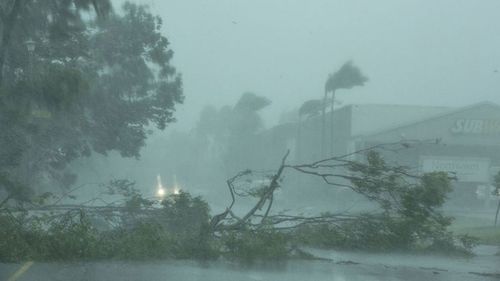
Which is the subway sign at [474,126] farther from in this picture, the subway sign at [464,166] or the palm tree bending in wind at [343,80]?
the palm tree bending in wind at [343,80]

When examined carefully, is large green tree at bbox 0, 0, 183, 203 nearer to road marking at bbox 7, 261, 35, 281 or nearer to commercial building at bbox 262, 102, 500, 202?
road marking at bbox 7, 261, 35, 281

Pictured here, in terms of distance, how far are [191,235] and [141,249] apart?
1.16 m

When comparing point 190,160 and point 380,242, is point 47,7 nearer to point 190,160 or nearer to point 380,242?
point 380,242

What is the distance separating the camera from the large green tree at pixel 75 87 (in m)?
14.8

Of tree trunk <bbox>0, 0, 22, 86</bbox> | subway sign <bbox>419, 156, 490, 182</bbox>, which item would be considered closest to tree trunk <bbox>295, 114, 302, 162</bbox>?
subway sign <bbox>419, 156, 490, 182</bbox>

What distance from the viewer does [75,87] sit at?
14258 millimetres

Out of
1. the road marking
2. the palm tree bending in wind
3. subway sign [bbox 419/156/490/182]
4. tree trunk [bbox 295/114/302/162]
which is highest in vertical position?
the palm tree bending in wind

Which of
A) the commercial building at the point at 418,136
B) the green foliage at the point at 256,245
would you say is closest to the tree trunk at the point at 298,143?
the commercial building at the point at 418,136

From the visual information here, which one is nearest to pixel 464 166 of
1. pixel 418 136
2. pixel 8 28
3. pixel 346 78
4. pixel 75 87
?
pixel 418 136

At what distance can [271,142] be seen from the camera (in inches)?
1848

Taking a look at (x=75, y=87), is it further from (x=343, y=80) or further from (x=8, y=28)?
(x=343, y=80)

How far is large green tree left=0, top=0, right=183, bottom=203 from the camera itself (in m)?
14.8

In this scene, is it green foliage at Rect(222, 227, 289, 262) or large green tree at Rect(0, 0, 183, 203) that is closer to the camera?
green foliage at Rect(222, 227, 289, 262)

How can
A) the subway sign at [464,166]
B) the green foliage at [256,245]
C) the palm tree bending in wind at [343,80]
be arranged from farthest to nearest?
the palm tree bending in wind at [343,80] → the subway sign at [464,166] → the green foliage at [256,245]
